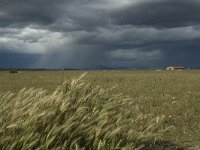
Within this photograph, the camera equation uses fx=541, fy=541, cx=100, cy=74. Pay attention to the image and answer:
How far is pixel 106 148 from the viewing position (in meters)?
8.74

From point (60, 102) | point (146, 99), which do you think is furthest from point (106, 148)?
point (146, 99)

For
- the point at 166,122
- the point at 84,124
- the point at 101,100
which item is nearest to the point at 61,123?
the point at 84,124

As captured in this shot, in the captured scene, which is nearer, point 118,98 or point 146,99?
point 118,98

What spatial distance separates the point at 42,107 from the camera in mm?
8641

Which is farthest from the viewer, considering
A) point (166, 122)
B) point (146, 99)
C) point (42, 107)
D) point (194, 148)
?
point (146, 99)

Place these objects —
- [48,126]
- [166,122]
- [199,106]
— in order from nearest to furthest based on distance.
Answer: [48,126]
[166,122]
[199,106]

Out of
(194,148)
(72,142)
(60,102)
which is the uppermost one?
(60,102)

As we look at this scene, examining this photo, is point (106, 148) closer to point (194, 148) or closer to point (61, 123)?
point (61, 123)

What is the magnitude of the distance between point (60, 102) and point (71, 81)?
6.58 feet

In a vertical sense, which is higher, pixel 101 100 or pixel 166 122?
pixel 101 100

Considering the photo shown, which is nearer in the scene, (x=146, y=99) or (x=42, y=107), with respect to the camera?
(x=42, y=107)

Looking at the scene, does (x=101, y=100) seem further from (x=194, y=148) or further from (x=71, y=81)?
(x=194, y=148)

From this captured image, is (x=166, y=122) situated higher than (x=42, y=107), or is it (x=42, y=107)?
(x=42, y=107)

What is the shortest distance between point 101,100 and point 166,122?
711 centimetres
